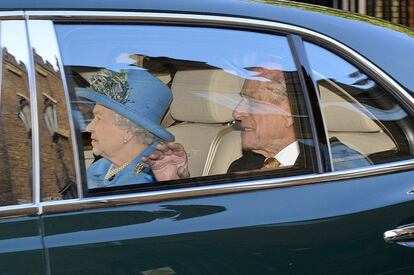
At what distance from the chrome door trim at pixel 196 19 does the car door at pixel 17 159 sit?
0.11m

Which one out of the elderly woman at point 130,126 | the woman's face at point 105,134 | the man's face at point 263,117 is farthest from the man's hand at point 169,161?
the man's face at point 263,117

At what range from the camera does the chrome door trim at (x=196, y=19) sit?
1963mm

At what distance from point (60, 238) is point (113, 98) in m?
0.53

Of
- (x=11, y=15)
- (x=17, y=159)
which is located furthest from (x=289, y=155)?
(x=11, y=15)

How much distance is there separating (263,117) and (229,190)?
346 mm

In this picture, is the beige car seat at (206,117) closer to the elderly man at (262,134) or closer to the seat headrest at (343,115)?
the elderly man at (262,134)

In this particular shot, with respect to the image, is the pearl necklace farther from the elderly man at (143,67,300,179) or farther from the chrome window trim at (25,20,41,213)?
the chrome window trim at (25,20,41,213)

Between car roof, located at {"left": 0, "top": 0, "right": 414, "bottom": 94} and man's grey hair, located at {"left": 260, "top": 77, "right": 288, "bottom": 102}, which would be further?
man's grey hair, located at {"left": 260, "top": 77, "right": 288, "bottom": 102}

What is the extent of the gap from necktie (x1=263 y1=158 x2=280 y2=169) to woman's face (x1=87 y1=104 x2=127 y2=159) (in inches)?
18.1

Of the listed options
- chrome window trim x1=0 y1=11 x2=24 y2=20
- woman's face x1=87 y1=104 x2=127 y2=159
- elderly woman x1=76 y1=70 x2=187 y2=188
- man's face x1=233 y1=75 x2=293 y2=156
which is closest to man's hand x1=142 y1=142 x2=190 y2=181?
elderly woman x1=76 y1=70 x2=187 y2=188

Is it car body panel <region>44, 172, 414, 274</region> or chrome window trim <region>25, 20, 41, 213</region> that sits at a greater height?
chrome window trim <region>25, 20, 41, 213</region>

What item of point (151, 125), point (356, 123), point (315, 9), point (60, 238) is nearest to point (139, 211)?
point (60, 238)

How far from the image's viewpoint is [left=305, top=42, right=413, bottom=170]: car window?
2127mm

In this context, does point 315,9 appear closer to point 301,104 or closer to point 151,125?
point 301,104
